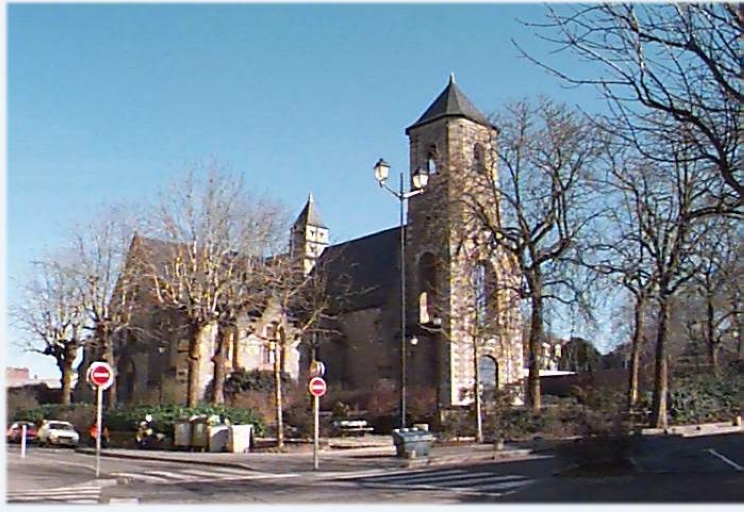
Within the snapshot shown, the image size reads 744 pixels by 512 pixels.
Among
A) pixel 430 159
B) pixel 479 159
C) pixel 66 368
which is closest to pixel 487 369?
pixel 430 159

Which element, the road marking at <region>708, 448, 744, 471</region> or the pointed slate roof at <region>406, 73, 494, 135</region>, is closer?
the road marking at <region>708, 448, 744, 471</region>

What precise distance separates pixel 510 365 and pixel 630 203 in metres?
15.7

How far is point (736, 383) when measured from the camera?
3478 cm

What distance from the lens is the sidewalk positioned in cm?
2167

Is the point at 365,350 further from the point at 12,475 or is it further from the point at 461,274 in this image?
the point at 12,475

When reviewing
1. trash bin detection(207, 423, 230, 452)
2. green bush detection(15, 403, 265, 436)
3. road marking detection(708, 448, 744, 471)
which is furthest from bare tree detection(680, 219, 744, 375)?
trash bin detection(207, 423, 230, 452)

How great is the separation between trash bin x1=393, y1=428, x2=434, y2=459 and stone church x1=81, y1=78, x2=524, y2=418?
6987 millimetres

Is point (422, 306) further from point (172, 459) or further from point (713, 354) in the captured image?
point (172, 459)

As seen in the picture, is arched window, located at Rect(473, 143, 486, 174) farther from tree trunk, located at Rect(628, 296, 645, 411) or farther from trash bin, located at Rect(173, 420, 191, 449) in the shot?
trash bin, located at Rect(173, 420, 191, 449)

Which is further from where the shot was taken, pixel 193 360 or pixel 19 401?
pixel 19 401

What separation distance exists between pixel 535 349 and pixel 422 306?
1863cm

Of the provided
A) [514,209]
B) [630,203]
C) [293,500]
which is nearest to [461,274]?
[514,209]

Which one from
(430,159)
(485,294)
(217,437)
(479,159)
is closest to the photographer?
(217,437)

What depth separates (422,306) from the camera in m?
51.2
